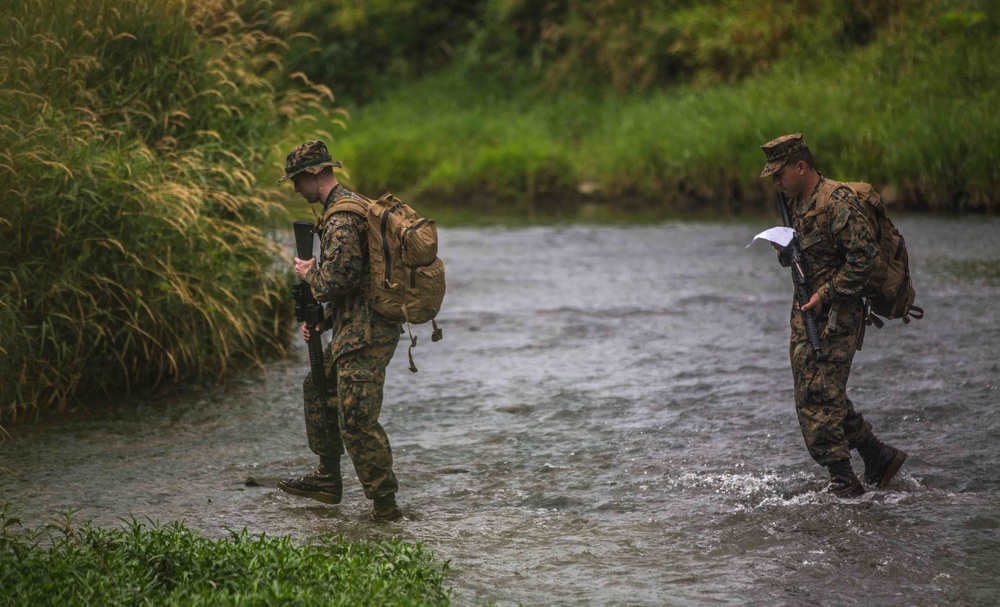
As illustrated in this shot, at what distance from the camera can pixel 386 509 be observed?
6.47m

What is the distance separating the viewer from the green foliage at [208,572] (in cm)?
483

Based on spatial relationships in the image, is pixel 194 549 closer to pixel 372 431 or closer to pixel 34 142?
pixel 372 431

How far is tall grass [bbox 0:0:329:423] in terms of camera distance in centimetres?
858

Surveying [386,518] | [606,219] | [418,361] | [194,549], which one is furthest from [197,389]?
[606,219]

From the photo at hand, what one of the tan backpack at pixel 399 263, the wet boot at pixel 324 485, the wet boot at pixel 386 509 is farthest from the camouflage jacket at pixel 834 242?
the wet boot at pixel 324 485

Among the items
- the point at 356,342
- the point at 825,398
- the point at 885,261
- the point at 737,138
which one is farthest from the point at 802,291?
the point at 737,138

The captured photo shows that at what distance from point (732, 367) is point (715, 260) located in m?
6.03

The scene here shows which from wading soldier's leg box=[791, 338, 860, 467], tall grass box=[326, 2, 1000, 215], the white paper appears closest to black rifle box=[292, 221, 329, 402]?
the white paper

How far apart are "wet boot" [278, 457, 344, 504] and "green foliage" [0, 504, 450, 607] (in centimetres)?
107

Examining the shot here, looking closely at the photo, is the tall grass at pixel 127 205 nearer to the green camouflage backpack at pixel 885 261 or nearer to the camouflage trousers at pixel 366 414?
the camouflage trousers at pixel 366 414

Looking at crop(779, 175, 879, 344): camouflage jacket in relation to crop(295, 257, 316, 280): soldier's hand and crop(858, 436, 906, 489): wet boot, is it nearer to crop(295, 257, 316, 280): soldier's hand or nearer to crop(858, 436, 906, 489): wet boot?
crop(858, 436, 906, 489): wet boot

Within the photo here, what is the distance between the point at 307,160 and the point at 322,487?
6.02 ft

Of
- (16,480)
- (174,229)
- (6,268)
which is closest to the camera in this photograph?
(16,480)

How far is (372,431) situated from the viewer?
6.38 meters
